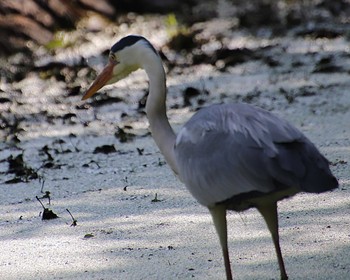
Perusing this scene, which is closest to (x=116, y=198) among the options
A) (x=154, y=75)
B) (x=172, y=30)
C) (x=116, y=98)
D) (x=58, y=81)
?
(x=154, y=75)

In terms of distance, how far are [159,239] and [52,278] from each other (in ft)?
2.27

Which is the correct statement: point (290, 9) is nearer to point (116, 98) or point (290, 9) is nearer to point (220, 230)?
point (116, 98)

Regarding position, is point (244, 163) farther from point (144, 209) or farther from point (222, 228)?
point (144, 209)

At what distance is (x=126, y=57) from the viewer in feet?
15.2

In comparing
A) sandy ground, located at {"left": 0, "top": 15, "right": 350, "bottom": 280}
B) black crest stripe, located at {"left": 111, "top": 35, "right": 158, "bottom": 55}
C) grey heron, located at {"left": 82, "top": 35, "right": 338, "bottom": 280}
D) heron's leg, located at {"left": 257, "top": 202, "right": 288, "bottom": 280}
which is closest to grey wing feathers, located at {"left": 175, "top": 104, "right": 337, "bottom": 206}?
grey heron, located at {"left": 82, "top": 35, "right": 338, "bottom": 280}

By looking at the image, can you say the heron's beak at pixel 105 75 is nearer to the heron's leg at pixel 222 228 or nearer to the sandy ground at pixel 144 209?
the sandy ground at pixel 144 209

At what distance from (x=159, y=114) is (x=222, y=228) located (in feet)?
2.32

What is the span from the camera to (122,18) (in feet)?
40.5

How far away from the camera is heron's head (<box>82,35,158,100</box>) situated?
4.52 metres

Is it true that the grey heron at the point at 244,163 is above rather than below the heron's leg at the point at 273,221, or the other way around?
above

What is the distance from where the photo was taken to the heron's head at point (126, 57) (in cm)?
452

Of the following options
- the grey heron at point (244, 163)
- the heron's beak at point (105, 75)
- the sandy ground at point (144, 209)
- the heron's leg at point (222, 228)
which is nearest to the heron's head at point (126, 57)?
the heron's beak at point (105, 75)

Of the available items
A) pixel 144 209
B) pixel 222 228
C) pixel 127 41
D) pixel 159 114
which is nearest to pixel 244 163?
pixel 222 228

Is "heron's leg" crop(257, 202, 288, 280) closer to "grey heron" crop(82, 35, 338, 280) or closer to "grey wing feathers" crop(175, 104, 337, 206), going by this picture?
"grey heron" crop(82, 35, 338, 280)
